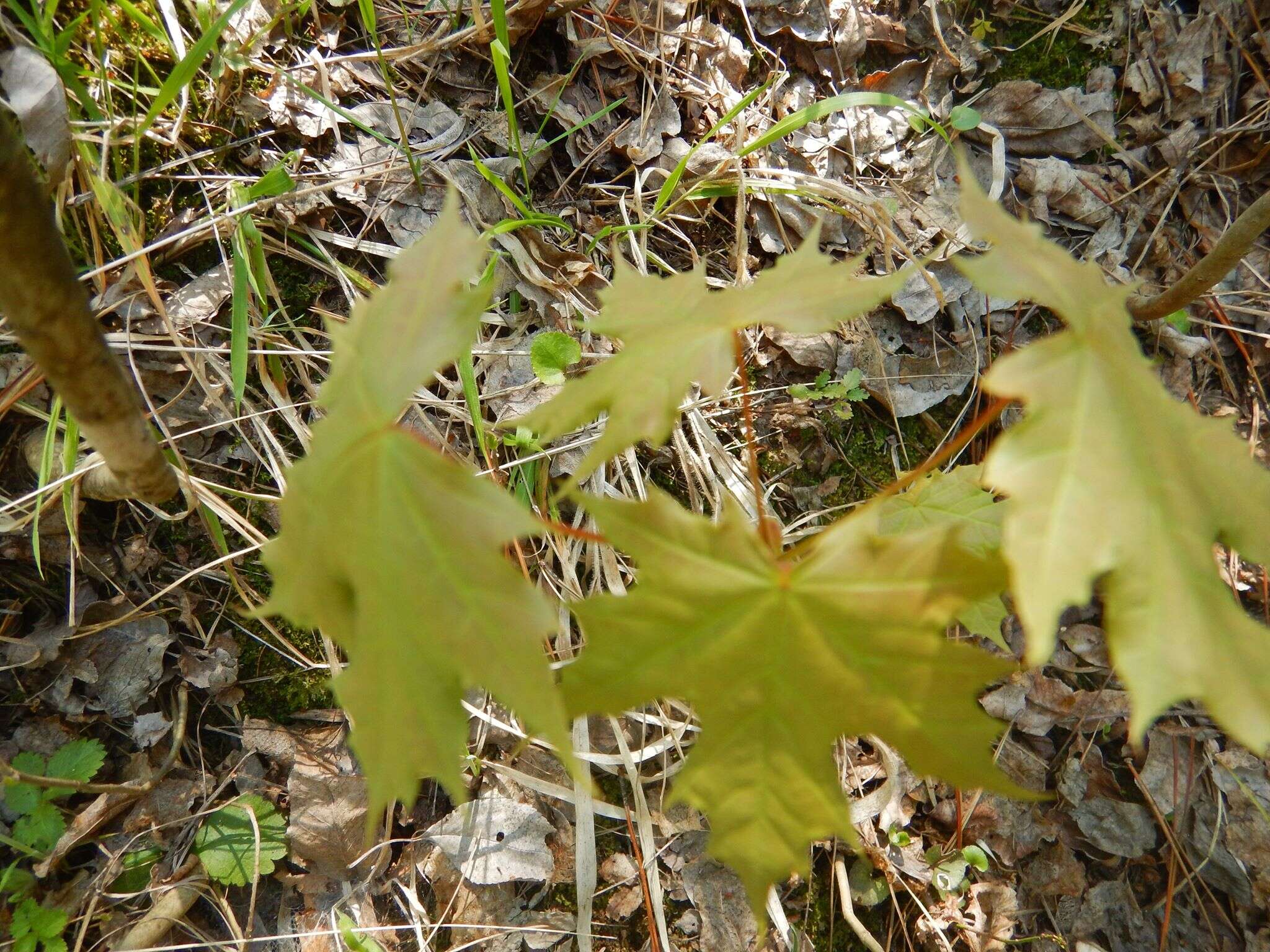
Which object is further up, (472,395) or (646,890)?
(472,395)

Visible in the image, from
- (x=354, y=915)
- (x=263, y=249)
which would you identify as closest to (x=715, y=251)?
(x=263, y=249)

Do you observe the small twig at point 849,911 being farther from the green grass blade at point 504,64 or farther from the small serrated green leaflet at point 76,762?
the green grass blade at point 504,64

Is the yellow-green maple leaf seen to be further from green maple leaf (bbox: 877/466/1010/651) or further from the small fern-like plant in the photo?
green maple leaf (bbox: 877/466/1010/651)

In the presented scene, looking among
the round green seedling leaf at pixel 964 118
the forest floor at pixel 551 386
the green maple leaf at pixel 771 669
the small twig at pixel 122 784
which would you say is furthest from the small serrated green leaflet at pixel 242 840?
the round green seedling leaf at pixel 964 118

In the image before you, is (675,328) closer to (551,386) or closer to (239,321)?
(551,386)

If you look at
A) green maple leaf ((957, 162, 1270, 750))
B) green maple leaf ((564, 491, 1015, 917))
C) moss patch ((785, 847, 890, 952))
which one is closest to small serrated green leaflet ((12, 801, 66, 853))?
green maple leaf ((564, 491, 1015, 917))

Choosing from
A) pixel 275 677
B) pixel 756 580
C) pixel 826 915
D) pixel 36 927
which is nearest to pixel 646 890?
pixel 826 915
